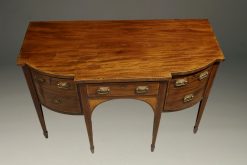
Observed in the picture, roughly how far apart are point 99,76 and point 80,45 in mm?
388

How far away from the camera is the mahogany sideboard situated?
2.11 meters

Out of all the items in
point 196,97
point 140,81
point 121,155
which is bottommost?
point 121,155

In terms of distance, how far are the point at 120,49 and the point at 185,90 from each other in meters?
0.53

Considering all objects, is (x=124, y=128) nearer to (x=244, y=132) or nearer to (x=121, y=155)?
(x=121, y=155)

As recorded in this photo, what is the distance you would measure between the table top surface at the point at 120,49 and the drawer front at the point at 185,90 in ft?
0.33

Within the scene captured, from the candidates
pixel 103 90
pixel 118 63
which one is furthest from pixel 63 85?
pixel 118 63

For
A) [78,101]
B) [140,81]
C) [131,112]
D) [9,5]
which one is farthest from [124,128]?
[9,5]

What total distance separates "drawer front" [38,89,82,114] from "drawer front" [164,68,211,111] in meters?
0.65

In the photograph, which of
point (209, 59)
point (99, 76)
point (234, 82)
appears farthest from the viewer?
point (234, 82)

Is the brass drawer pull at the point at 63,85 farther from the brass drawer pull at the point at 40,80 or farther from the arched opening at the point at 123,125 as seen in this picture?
the arched opening at the point at 123,125

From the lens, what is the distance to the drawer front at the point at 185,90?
2.20 metres

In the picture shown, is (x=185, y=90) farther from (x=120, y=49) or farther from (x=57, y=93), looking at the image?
(x=57, y=93)

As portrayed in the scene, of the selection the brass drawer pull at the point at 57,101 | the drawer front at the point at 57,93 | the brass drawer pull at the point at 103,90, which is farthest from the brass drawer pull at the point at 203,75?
the brass drawer pull at the point at 57,101

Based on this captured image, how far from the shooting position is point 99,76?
2053 millimetres
